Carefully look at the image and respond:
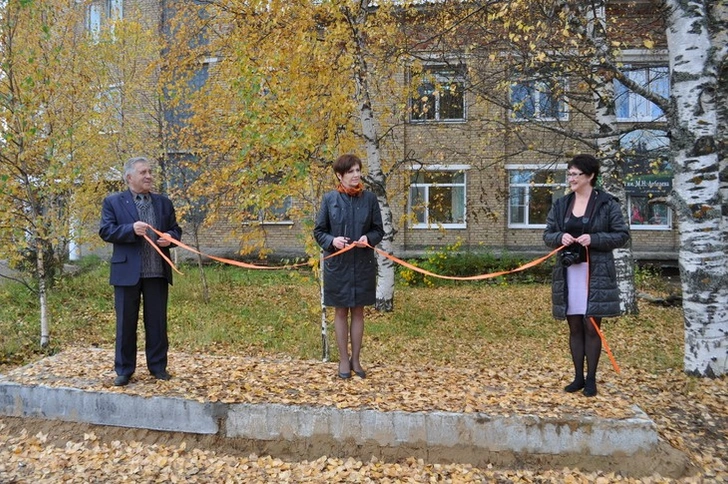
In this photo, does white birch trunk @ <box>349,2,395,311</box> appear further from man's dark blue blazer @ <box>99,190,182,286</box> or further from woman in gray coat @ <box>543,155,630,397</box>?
woman in gray coat @ <box>543,155,630,397</box>

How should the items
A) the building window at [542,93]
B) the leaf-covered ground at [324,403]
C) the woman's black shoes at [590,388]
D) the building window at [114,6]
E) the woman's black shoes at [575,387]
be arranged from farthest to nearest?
the building window at [114,6], the building window at [542,93], the woman's black shoes at [575,387], the woman's black shoes at [590,388], the leaf-covered ground at [324,403]

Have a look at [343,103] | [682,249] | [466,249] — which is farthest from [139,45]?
[682,249]

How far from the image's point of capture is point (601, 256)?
171 inches

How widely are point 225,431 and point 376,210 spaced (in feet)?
7.43

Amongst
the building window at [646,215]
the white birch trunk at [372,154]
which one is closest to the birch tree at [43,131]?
the white birch trunk at [372,154]

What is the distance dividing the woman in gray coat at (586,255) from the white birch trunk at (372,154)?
18.3 ft

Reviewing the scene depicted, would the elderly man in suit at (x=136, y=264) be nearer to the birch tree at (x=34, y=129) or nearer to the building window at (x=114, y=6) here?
the birch tree at (x=34, y=129)

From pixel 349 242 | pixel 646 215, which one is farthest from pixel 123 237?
pixel 646 215

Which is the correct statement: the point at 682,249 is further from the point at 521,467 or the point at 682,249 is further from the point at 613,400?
the point at 521,467

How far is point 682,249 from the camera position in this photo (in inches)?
230

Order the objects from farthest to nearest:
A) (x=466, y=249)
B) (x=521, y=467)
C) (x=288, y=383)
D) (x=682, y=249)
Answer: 1. (x=466, y=249)
2. (x=682, y=249)
3. (x=288, y=383)
4. (x=521, y=467)

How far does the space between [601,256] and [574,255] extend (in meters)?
0.21

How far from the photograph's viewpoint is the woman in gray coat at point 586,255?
14.1ft

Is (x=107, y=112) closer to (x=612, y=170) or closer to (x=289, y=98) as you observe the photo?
(x=289, y=98)
